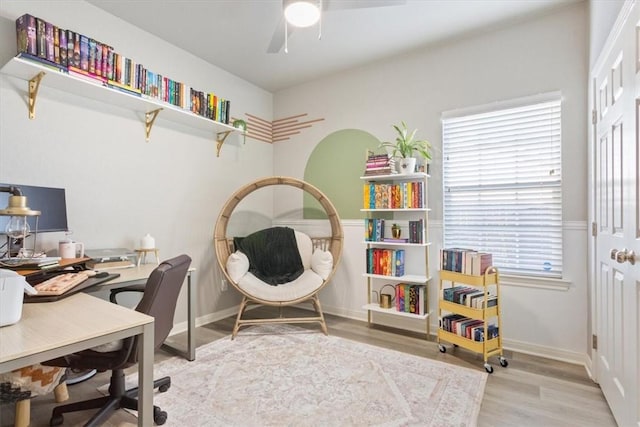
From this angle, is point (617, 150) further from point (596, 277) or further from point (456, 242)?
A: point (456, 242)

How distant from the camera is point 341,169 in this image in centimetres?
357

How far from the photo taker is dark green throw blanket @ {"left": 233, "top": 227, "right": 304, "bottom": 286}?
3.26m

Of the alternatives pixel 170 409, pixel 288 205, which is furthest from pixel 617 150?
pixel 288 205

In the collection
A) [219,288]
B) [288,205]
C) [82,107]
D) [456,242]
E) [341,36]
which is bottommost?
[219,288]

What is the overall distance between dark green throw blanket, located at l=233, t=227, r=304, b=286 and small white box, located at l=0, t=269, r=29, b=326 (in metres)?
2.11

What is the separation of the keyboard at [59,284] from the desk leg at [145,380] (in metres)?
0.56

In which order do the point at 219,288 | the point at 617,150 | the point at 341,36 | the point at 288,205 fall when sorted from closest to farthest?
the point at 617,150 → the point at 341,36 → the point at 219,288 → the point at 288,205

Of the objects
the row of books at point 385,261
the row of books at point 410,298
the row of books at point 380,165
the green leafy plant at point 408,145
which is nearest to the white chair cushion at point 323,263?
the row of books at point 385,261

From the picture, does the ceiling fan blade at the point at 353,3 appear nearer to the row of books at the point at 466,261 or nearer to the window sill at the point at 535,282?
the row of books at the point at 466,261

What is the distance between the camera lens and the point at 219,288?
3457 millimetres

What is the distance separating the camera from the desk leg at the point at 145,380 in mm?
1197

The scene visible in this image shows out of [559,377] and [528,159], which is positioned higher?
[528,159]

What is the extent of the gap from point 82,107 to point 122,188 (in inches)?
25.1

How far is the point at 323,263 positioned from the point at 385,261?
0.58 metres
